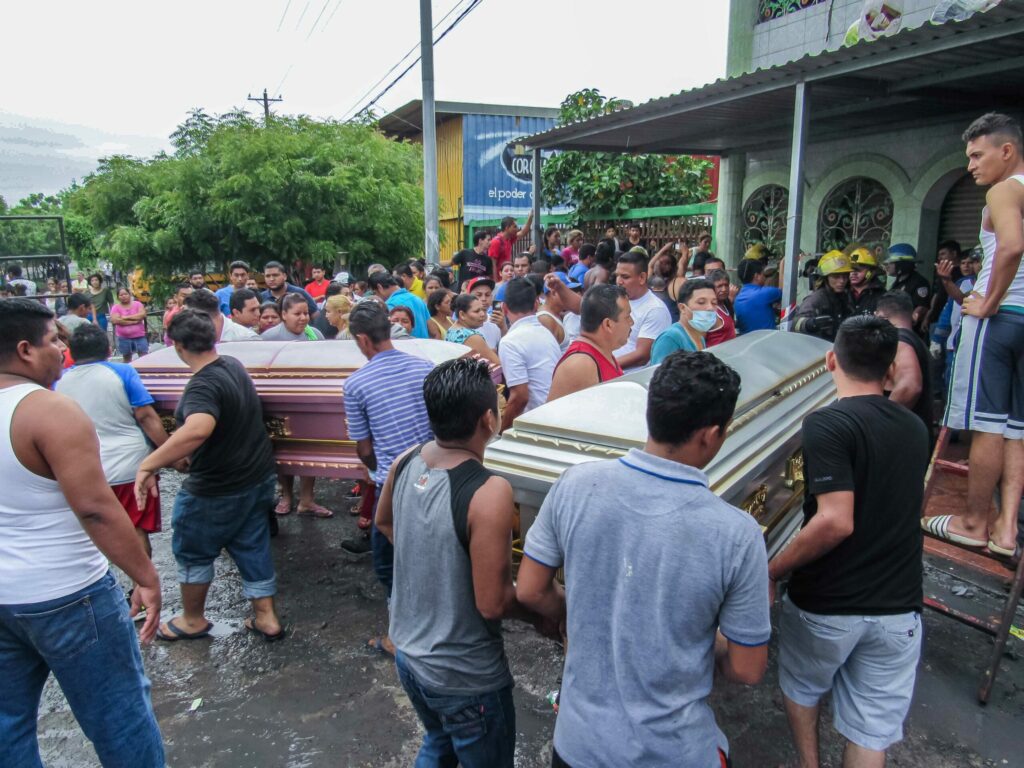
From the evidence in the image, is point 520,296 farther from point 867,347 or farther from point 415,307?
point 867,347

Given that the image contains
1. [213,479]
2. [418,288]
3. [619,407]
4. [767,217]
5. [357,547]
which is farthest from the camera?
[767,217]

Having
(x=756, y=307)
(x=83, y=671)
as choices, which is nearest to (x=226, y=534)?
(x=83, y=671)

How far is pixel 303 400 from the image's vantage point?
3637mm

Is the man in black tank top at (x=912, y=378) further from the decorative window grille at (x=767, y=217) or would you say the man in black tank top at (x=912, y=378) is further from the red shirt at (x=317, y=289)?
the red shirt at (x=317, y=289)

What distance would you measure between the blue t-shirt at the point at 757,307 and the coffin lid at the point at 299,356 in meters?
2.88

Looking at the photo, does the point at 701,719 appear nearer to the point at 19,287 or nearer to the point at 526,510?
the point at 526,510

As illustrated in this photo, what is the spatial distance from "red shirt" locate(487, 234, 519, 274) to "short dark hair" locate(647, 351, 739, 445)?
8158 millimetres

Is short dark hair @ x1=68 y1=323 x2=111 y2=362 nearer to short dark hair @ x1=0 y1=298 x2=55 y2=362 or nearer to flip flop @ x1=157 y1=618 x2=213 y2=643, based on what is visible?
flip flop @ x1=157 y1=618 x2=213 y2=643

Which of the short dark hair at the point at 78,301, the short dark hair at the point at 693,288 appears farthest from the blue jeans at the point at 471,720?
the short dark hair at the point at 78,301

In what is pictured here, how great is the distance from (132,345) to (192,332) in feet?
27.7

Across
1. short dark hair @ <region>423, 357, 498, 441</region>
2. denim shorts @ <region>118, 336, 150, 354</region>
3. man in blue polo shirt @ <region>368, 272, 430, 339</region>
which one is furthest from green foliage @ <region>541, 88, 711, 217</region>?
short dark hair @ <region>423, 357, 498, 441</region>

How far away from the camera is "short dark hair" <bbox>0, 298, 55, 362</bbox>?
1893 millimetres

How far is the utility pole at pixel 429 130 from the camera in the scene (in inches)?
352

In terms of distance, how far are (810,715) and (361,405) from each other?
202 centimetres
